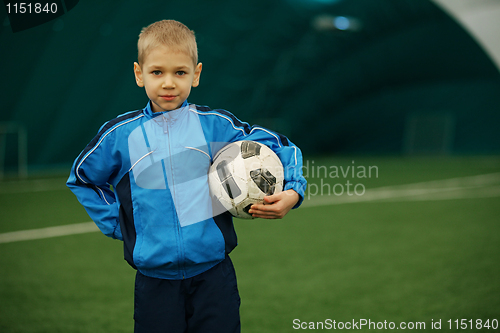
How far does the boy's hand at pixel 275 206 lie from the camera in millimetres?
1842

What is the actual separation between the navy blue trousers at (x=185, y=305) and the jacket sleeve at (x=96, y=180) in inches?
10.6

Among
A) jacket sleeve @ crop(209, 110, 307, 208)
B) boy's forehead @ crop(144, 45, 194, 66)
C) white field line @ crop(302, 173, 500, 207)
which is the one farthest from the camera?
white field line @ crop(302, 173, 500, 207)

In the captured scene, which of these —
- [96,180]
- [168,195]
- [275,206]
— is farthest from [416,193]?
[96,180]

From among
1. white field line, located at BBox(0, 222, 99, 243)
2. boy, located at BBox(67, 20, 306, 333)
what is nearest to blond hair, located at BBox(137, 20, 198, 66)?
boy, located at BBox(67, 20, 306, 333)

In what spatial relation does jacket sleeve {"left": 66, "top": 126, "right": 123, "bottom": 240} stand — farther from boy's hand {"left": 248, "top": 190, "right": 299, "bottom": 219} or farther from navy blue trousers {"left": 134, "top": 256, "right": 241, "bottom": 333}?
boy's hand {"left": 248, "top": 190, "right": 299, "bottom": 219}

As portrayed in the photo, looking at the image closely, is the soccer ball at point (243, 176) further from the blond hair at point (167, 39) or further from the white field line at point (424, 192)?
the white field line at point (424, 192)

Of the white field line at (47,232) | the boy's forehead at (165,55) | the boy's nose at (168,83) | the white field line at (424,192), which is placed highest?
the boy's forehead at (165,55)

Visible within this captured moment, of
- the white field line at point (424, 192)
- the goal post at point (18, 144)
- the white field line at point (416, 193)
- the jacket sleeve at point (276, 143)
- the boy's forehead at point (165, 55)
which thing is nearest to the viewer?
the boy's forehead at point (165, 55)

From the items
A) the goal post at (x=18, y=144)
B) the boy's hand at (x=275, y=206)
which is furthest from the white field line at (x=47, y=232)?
the goal post at (x=18, y=144)

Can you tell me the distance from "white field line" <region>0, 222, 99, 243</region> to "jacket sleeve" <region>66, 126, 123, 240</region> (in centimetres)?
428

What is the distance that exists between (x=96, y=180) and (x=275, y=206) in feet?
2.47

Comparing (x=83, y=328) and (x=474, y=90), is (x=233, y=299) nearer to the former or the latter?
(x=83, y=328)

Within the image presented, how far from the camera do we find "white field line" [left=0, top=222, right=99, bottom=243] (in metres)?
5.72

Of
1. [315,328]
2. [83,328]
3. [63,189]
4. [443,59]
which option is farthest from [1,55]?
[443,59]
